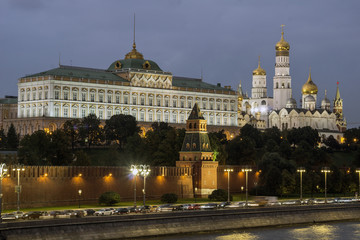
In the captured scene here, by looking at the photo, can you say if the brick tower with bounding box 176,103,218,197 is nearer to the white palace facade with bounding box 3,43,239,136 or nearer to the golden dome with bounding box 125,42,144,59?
the white palace facade with bounding box 3,43,239,136

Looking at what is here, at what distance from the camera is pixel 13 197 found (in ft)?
282

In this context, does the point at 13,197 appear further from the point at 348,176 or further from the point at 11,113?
the point at 11,113

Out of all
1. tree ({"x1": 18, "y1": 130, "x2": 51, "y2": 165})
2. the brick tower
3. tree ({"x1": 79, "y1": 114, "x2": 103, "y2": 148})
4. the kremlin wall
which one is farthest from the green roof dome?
the kremlin wall

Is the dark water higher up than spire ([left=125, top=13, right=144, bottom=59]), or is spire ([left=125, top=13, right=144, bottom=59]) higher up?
spire ([left=125, top=13, right=144, bottom=59])

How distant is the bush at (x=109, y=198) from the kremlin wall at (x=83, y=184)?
2222 mm

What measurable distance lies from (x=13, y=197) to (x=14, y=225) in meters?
22.7

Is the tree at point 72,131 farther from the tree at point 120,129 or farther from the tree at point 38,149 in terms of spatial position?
the tree at point 38,149

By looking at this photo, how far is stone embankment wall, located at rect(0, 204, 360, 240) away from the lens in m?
64.7

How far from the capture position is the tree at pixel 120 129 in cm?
15775

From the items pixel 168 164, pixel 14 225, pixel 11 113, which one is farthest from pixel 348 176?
pixel 11 113

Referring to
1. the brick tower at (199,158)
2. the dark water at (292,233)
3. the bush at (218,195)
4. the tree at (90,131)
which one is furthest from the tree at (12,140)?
the dark water at (292,233)

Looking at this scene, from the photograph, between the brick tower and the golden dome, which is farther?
the golden dome

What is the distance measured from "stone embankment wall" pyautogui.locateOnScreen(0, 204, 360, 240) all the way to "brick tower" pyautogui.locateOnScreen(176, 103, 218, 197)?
23687 millimetres

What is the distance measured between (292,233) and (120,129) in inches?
3152
